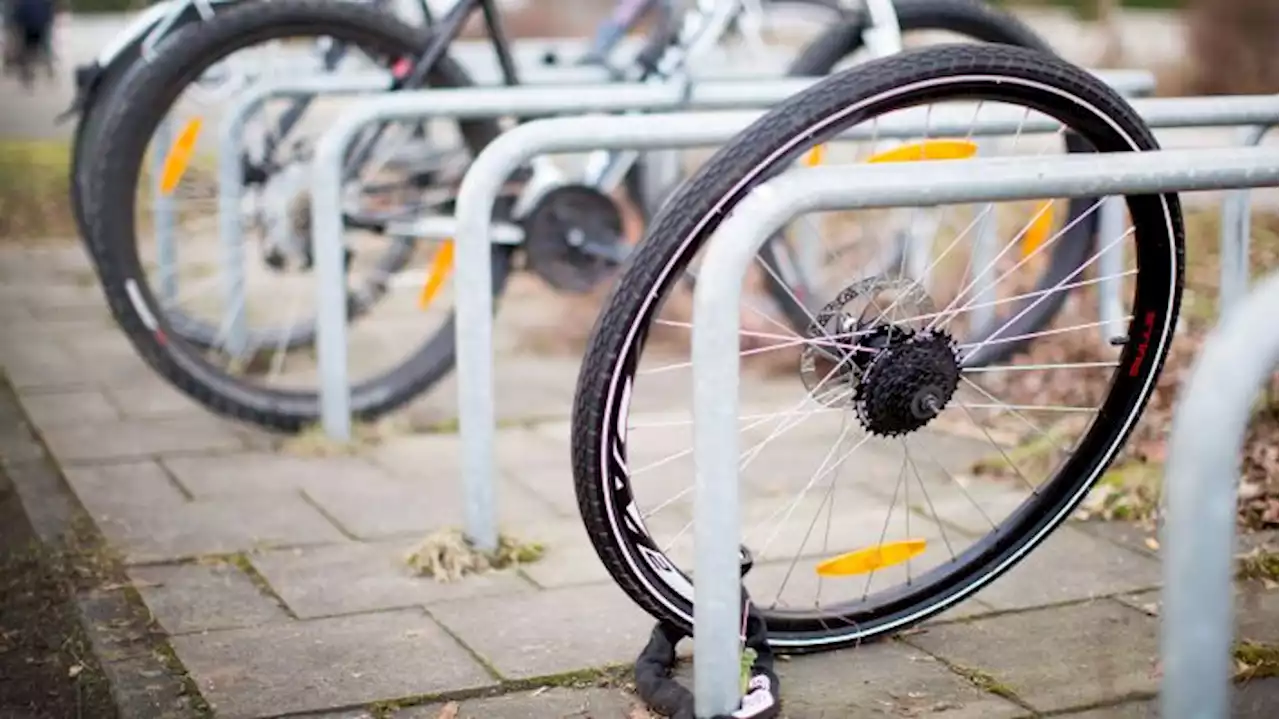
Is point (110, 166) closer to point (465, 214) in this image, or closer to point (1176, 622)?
point (465, 214)

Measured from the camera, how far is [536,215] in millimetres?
5023

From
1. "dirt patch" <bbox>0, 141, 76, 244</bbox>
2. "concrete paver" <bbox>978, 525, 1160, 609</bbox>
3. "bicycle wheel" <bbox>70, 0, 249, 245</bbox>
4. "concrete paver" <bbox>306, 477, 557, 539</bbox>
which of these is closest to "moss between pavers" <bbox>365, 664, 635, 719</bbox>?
"concrete paver" <bbox>978, 525, 1160, 609</bbox>

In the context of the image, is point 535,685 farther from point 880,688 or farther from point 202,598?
point 202,598

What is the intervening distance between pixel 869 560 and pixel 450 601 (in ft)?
2.78

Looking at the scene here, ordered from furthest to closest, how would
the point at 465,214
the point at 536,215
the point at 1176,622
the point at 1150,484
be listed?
the point at 536,215
the point at 1150,484
the point at 465,214
the point at 1176,622

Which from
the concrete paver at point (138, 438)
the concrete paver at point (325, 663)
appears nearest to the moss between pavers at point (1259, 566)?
the concrete paver at point (325, 663)

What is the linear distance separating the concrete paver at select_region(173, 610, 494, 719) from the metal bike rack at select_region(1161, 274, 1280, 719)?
1394mm

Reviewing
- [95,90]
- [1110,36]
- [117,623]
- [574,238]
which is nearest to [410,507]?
[117,623]

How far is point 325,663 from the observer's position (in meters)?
3.07

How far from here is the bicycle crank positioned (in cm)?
504

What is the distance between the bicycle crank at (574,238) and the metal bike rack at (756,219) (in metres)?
2.59

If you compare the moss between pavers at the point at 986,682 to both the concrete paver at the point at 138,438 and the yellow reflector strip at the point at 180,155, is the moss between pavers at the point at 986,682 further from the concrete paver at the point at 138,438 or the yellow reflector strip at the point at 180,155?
the yellow reflector strip at the point at 180,155

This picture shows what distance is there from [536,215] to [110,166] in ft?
3.79

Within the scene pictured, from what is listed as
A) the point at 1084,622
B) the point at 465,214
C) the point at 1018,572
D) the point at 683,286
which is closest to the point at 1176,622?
the point at 1084,622
